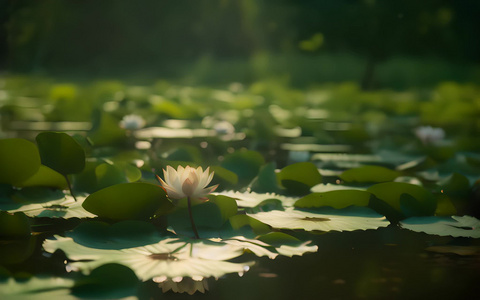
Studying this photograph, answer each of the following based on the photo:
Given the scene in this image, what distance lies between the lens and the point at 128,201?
2.61 ft

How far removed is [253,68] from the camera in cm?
636

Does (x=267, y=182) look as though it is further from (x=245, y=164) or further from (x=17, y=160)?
(x=17, y=160)

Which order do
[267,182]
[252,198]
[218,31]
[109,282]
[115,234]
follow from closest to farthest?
[109,282] → [115,234] → [252,198] → [267,182] → [218,31]

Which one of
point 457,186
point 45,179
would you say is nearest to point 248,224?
point 45,179

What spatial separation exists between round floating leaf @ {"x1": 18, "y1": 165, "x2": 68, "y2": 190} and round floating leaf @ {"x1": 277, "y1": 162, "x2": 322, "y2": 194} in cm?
46

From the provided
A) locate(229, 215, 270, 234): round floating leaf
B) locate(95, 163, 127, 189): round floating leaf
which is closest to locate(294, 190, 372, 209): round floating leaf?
locate(229, 215, 270, 234): round floating leaf

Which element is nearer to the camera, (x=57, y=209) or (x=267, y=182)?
(x=57, y=209)

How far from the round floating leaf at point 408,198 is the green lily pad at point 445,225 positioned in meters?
0.02

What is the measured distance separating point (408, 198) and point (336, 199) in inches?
5.3

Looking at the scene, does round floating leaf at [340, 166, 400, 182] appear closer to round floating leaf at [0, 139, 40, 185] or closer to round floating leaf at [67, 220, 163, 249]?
round floating leaf at [67, 220, 163, 249]

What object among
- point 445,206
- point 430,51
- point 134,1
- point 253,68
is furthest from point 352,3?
point 134,1

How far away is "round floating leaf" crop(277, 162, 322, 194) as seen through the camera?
108cm

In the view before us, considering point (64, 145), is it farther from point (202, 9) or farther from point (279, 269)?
point (202, 9)

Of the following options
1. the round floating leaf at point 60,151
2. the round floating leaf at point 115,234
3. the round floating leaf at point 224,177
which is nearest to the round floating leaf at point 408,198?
the round floating leaf at point 224,177
